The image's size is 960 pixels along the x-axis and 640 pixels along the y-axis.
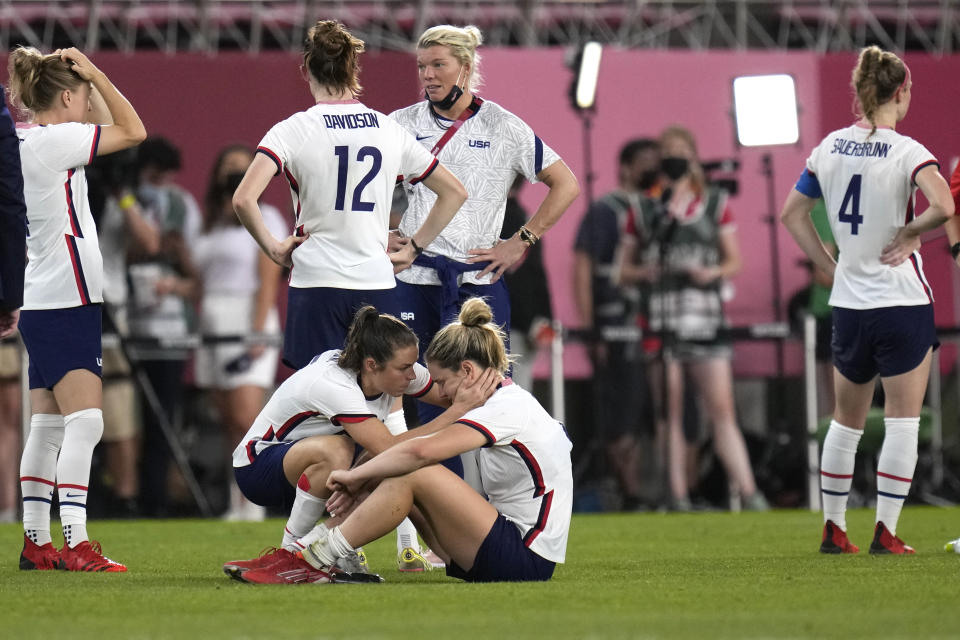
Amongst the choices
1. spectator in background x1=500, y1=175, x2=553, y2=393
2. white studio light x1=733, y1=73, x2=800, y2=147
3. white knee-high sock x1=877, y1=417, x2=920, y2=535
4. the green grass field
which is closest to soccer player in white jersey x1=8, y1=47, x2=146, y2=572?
the green grass field

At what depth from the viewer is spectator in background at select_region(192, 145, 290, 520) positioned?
10016mm

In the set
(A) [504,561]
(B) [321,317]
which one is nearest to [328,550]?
(A) [504,561]

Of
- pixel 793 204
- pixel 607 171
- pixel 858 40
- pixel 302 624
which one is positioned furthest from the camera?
pixel 858 40

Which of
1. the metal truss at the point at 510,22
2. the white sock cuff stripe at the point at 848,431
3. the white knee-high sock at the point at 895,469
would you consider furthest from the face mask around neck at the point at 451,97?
the metal truss at the point at 510,22

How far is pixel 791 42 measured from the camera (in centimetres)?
1396

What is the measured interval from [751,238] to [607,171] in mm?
1180

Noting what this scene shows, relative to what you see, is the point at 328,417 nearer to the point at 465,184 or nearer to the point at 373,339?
the point at 373,339

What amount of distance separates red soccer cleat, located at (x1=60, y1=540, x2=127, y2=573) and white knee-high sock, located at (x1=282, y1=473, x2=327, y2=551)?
85 centimetres

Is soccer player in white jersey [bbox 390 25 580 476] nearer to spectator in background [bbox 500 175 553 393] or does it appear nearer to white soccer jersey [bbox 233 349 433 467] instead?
white soccer jersey [bbox 233 349 433 467]

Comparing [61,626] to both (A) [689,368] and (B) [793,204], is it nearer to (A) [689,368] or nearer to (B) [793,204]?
(B) [793,204]

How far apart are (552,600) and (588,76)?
247 inches

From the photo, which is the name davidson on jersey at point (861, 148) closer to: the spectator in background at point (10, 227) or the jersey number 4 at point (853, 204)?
the jersey number 4 at point (853, 204)

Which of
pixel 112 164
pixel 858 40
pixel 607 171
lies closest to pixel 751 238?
pixel 607 171

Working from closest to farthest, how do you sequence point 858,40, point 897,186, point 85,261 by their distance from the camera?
point 85,261, point 897,186, point 858,40
